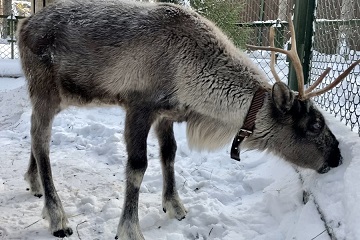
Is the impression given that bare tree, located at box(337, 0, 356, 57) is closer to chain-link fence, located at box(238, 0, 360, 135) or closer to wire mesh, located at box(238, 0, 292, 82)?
chain-link fence, located at box(238, 0, 360, 135)

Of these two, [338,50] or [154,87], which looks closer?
[154,87]

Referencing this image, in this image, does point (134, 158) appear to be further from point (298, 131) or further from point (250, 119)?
point (298, 131)

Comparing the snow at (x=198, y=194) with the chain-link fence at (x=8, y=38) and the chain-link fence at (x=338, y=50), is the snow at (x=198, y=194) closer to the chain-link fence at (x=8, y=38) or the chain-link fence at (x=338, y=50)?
the chain-link fence at (x=338, y=50)

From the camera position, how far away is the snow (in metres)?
2.76

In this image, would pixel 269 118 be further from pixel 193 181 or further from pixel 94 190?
pixel 94 190

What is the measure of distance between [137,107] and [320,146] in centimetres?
131

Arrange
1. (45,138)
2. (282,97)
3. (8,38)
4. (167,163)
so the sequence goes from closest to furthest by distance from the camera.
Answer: (282,97)
(45,138)
(167,163)
(8,38)

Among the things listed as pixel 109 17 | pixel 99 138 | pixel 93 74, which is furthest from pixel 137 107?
pixel 99 138

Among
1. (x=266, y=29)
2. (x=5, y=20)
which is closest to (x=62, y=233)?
(x=266, y=29)

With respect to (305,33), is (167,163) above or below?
below

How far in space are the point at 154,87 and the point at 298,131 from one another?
1053 mm

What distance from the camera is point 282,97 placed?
300 cm

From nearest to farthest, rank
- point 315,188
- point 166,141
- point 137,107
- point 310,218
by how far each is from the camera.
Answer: point 310,218 < point 315,188 < point 137,107 < point 166,141

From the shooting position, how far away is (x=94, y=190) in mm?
4008
